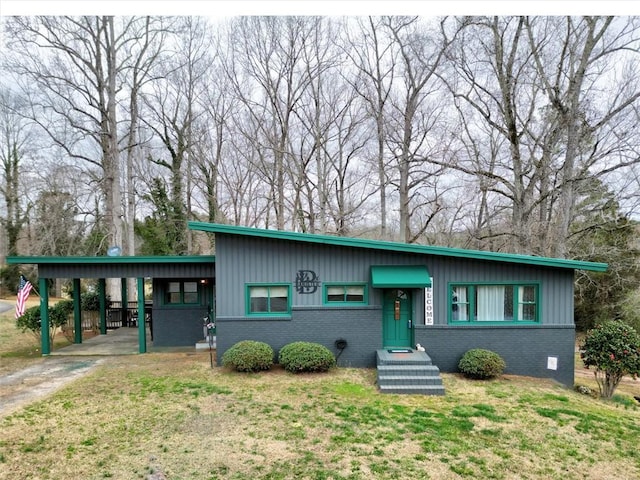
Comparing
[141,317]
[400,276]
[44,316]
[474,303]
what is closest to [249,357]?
[141,317]

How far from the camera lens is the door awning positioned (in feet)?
32.2

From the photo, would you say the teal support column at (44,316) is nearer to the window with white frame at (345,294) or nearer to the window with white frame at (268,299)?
the window with white frame at (268,299)

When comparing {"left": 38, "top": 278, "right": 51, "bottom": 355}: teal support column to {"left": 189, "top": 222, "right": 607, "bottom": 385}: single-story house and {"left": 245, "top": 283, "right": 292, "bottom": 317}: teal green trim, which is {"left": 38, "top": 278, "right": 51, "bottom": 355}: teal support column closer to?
{"left": 189, "top": 222, "right": 607, "bottom": 385}: single-story house

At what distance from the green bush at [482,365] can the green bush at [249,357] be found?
17.0 feet

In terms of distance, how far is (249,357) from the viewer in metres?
9.70

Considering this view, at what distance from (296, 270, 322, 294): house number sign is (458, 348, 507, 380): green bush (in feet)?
14.6

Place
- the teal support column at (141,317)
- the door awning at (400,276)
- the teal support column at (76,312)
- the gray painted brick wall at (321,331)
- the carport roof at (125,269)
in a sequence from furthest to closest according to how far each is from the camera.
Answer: the teal support column at (76,312) → the teal support column at (141,317) → the carport roof at (125,269) → the gray painted brick wall at (321,331) → the door awning at (400,276)

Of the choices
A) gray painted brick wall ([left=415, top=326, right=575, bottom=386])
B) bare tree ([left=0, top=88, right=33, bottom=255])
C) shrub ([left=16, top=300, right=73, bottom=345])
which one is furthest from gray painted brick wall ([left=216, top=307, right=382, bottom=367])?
bare tree ([left=0, top=88, right=33, bottom=255])

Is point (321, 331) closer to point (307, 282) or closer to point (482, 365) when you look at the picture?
point (307, 282)

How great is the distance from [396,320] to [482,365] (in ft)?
8.08

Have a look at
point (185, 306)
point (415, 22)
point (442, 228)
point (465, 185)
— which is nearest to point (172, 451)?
point (185, 306)

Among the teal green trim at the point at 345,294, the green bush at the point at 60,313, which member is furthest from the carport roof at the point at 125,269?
the teal green trim at the point at 345,294

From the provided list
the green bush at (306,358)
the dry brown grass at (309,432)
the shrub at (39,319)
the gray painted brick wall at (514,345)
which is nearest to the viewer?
the dry brown grass at (309,432)

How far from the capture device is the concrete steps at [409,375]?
852 cm
